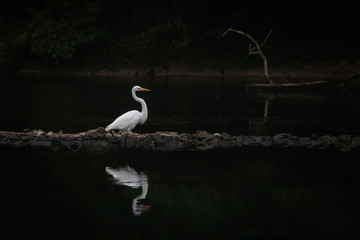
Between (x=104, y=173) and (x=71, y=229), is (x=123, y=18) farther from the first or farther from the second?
(x=71, y=229)

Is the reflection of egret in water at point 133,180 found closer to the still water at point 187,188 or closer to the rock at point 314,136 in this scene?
the still water at point 187,188

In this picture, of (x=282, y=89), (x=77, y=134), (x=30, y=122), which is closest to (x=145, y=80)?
(x=282, y=89)

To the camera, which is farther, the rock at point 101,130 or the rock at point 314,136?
the rock at point 101,130

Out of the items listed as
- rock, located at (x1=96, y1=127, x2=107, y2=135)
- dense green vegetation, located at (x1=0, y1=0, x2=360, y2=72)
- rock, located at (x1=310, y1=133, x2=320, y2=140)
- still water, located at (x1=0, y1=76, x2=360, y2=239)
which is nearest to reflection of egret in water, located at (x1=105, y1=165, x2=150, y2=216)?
still water, located at (x1=0, y1=76, x2=360, y2=239)

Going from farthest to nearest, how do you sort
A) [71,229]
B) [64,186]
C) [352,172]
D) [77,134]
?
1. [77,134]
2. [352,172]
3. [64,186]
4. [71,229]

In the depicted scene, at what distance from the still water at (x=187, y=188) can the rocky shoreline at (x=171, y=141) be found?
2.21ft

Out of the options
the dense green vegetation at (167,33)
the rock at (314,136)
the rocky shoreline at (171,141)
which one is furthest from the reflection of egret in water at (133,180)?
the dense green vegetation at (167,33)

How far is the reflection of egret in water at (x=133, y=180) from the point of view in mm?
10094

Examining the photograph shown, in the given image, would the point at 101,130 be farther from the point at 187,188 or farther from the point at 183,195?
the point at 183,195

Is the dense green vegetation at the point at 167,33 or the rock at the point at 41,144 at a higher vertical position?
the dense green vegetation at the point at 167,33

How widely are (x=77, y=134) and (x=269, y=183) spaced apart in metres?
6.16

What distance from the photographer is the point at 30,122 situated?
19.7m

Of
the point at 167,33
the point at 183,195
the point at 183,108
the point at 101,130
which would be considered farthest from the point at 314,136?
the point at 167,33

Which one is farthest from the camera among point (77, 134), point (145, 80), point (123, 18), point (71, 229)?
point (123, 18)
